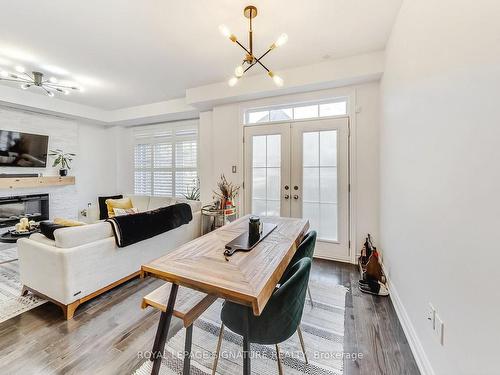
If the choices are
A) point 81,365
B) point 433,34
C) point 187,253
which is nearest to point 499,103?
point 433,34

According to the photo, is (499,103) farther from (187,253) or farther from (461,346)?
(187,253)

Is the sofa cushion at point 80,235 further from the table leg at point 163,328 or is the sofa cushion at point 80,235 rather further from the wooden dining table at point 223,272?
the table leg at point 163,328

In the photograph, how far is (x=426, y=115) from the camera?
147 cm

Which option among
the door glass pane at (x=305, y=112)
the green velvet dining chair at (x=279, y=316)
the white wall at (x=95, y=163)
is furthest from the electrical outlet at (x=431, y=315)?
the white wall at (x=95, y=163)

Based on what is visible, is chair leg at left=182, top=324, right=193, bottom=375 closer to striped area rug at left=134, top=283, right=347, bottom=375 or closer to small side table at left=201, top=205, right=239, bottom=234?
striped area rug at left=134, top=283, right=347, bottom=375

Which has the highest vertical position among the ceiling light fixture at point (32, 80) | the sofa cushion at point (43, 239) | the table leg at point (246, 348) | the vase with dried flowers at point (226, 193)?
the ceiling light fixture at point (32, 80)

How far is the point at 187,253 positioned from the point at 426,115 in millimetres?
1792

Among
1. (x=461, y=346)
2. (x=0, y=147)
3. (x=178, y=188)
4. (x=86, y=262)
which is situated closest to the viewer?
(x=461, y=346)

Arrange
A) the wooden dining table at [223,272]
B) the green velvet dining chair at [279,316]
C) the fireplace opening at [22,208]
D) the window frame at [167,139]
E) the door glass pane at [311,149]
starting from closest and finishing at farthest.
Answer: the wooden dining table at [223,272] < the green velvet dining chair at [279,316] < the door glass pane at [311,149] < the fireplace opening at [22,208] < the window frame at [167,139]

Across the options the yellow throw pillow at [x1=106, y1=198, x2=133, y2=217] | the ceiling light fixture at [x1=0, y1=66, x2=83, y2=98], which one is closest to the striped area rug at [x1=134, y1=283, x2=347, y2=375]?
Result: the yellow throw pillow at [x1=106, y1=198, x2=133, y2=217]

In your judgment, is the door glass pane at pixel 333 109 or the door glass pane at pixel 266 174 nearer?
the door glass pane at pixel 333 109

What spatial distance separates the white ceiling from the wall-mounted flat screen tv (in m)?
1.64

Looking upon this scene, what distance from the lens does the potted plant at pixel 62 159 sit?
4933mm

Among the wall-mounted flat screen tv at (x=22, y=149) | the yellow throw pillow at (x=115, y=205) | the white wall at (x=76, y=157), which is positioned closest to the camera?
the yellow throw pillow at (x=115, y=205)
